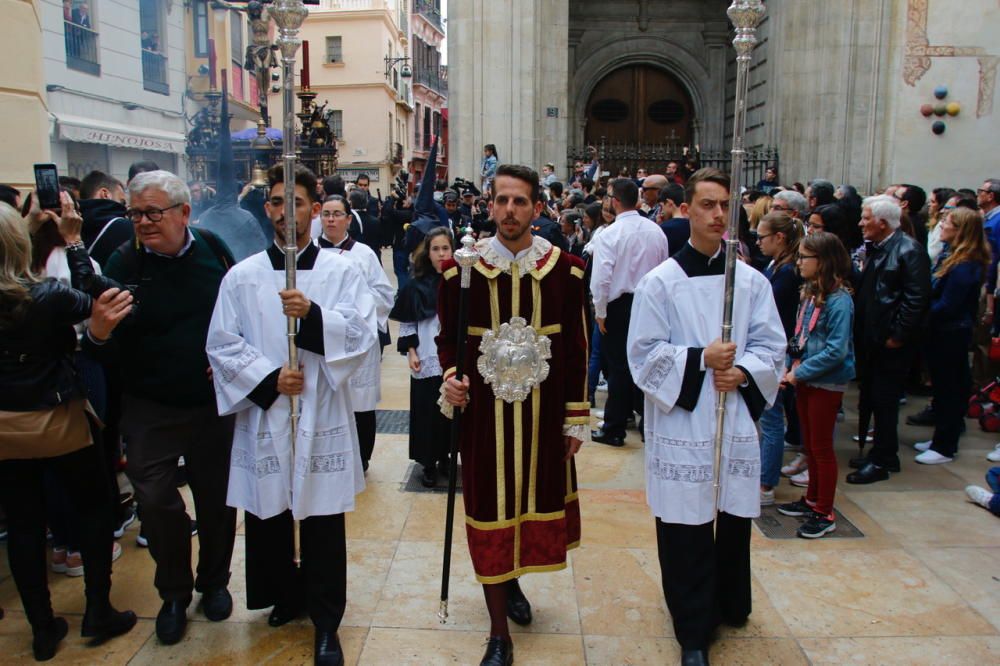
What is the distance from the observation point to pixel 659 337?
3.54 metres

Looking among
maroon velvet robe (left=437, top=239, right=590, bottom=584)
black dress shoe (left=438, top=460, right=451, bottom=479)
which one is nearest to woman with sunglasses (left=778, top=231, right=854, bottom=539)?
maroon velvet robe (left=437, top=239, right=590, bottom=584)

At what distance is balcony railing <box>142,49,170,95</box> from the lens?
12094 millimetres

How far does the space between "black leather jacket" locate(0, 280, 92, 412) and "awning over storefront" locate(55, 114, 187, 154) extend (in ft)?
23.2

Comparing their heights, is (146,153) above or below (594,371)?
above

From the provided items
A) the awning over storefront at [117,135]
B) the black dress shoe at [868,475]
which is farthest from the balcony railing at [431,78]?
the black dress shoe at [868,475]

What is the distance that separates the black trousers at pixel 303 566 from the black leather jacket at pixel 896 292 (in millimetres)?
4091

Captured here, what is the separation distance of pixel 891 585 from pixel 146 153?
11.8m

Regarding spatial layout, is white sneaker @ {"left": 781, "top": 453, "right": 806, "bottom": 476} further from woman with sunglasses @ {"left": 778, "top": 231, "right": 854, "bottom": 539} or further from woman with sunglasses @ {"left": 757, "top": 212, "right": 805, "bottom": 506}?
woman with sunglasses @ {"left": 778, "top": 231, "right": 854, "bottom": 539}

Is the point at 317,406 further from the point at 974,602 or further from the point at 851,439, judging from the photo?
the point at 851,439

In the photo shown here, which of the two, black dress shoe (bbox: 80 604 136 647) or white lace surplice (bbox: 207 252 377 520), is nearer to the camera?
white lace surplice (bbox: 207 252 377 520)

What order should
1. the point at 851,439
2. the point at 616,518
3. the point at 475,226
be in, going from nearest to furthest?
the point at 616,518
the point at 851,439
the point at 475,226

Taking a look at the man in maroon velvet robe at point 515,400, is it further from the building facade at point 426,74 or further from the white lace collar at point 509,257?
the building facade at point 426,74

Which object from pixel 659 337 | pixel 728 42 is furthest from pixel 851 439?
pixel 728 42

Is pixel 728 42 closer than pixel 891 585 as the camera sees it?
No
